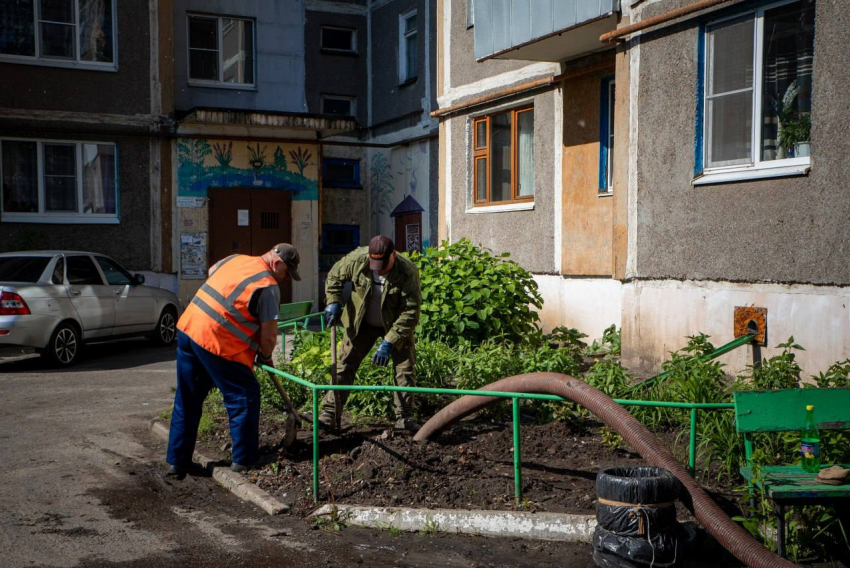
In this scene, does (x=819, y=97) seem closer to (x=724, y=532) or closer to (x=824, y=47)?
(x=824, y=47)

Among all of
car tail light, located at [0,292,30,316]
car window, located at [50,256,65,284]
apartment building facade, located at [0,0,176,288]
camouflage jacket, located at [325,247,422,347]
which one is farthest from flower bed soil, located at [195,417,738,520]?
apartment building facade, located at [0,0,176,288]

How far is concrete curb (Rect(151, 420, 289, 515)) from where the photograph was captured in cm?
549

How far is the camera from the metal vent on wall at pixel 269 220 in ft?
62.8

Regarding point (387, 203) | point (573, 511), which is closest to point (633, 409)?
point (573, 511)

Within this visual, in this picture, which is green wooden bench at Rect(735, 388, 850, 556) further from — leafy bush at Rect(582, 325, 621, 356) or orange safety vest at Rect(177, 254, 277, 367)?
Answer: leafy bush at Rect(582, 325, 621, 356)

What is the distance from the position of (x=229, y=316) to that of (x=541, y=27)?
640 centimetres

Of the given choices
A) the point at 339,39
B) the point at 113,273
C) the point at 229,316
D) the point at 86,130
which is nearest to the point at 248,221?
the point at 86,130

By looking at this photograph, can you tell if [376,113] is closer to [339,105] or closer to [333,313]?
[339,105]

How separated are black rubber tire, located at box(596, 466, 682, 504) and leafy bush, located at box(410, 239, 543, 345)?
478cm

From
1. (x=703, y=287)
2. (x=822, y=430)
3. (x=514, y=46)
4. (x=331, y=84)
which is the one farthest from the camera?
(x=331, y=84)

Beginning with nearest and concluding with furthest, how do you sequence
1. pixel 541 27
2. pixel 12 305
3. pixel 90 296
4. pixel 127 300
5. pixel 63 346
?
pixel 541 27 < pixel 12 305 < pixel 63 346 < pixel 90 296 < pixel 127 300

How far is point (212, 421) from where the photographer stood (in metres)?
7.78

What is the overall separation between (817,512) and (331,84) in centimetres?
2140

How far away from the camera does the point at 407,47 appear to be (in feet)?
74.5
